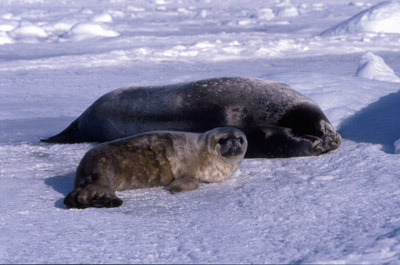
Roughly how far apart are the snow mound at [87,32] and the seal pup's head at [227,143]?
10794 mm

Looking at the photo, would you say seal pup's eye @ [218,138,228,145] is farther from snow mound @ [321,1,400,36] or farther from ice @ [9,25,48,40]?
ice @ [9,25,48,40]

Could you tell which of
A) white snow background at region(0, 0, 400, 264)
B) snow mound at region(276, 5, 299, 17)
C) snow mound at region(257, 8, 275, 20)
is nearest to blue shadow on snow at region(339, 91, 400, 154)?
white snow background at region(0, 0, 400, 264)

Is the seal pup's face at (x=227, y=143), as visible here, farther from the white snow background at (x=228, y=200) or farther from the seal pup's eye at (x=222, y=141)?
the white snow background at (x=228, y=200)

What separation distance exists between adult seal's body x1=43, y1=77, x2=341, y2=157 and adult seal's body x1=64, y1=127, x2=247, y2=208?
0.48 meters

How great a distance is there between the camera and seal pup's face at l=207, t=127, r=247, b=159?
9.57ft

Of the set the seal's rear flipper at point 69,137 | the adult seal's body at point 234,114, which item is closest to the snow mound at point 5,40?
the seal's rear flipper at point 69,137

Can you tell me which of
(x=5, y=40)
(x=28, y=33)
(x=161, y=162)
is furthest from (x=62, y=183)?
(x=28, y=33)

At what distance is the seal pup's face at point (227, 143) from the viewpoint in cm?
292

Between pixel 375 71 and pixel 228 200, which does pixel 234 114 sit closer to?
pixel 228 200

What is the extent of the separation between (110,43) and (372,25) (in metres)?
5.22

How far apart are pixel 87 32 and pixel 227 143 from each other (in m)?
11.3

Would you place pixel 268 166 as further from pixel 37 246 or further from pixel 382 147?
pixel 37 246

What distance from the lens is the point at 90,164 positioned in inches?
104

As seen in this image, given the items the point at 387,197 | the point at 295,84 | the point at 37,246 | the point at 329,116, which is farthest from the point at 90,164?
the point at 295,84
